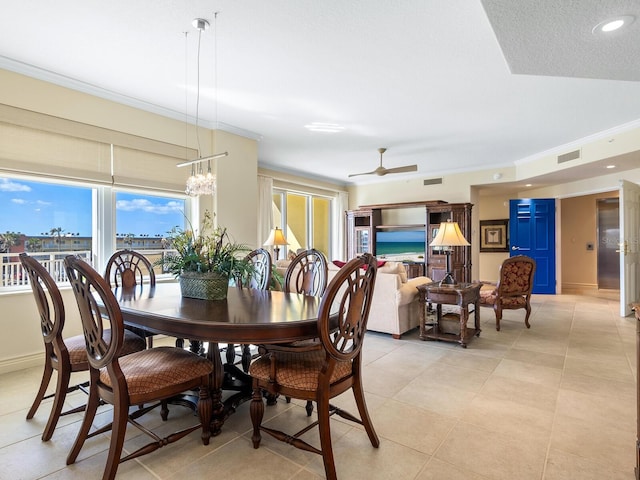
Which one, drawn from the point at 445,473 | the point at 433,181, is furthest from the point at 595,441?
the point at 433,181

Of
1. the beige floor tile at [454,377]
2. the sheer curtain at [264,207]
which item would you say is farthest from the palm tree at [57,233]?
the beige floor tile at [454,377]

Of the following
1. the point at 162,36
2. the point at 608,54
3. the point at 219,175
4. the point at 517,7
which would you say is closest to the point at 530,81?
the point at 608,54

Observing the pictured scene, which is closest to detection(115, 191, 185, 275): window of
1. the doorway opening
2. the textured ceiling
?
the textured ceiling

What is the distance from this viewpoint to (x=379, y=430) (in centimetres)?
215

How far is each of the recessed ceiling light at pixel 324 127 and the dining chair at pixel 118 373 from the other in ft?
11.4

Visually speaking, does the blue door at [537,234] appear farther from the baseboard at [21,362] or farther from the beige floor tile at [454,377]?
the baseboard at [21,362]

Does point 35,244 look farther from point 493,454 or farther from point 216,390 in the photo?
point 493,454

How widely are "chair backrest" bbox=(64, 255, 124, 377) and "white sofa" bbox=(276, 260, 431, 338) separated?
2.80m

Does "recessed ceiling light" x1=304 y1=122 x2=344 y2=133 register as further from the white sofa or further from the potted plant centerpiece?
the potted plant centerpiece

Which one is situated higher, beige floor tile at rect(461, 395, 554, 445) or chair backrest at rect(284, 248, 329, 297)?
chair backrest at rect(284, 248, 329, 297)

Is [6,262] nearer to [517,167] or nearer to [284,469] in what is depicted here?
[284,469]

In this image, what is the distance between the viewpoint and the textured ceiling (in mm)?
2270

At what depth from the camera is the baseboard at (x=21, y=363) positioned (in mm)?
3062

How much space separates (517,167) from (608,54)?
4.81 metres
